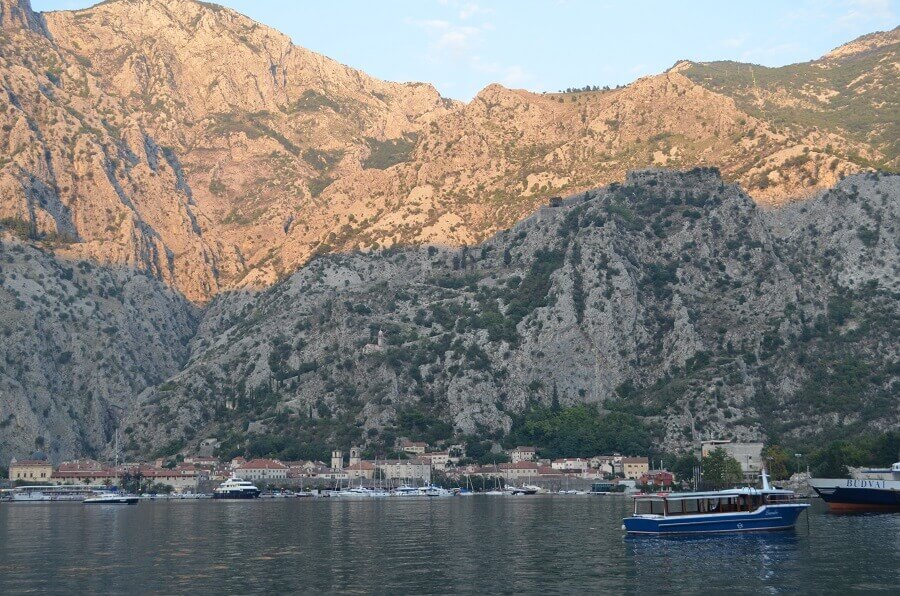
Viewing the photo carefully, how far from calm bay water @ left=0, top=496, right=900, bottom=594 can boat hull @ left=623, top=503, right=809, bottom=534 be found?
158 centimetres

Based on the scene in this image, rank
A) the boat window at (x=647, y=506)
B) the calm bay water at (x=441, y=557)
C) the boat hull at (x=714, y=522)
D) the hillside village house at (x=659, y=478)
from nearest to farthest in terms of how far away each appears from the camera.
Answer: the calm bay water at (x=441, y=557), the boat hull at (x=714, y=522), the boat window at (x=647, y=506), the hillside village house at (x=659, y=478)

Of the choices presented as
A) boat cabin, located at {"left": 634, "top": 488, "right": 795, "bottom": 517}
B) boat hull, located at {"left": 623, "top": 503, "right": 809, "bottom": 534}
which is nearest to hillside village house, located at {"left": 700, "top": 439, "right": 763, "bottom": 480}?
boat cabin, located at {"left": 634, "top": 488, "right": 795, "bottom": 517}

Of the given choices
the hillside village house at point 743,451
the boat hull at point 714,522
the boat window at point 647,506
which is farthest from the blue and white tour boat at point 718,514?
the hillside village house at point 743,451

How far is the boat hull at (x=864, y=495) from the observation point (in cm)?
12238

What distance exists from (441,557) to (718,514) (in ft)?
94.6

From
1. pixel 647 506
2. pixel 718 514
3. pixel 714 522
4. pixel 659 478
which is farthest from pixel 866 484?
pixel 659 478

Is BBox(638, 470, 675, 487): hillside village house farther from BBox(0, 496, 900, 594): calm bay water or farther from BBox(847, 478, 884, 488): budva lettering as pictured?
BBox(0, 496, 900, 594): calm bay water

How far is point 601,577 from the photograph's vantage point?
66250mm

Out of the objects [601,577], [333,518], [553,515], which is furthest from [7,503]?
[601,577]

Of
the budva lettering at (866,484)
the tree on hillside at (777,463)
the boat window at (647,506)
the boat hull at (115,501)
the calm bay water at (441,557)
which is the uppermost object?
the tree on hillside at (777,463)

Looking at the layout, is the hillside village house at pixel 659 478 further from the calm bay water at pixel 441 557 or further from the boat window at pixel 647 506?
the boat window at pixel 647 506

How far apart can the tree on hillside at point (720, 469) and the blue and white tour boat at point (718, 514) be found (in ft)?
237

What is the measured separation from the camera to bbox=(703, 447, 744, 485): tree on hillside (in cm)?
16838

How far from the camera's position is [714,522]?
92688mm
